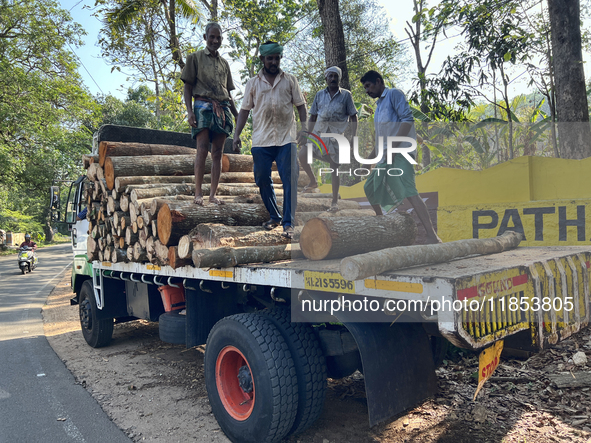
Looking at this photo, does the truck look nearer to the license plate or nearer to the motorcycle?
the license plate

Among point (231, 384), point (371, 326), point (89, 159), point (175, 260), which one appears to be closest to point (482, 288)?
point (371, 326)

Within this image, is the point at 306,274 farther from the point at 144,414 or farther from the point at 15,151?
the point at 15,151

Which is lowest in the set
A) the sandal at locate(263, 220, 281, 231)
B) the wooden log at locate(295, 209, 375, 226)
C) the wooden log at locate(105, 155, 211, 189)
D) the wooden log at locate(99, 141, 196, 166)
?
the sandal at locate(263, 220, 281, 231)

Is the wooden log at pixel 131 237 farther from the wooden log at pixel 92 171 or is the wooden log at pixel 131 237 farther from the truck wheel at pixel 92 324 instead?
the truck wheel at pixel 92 324

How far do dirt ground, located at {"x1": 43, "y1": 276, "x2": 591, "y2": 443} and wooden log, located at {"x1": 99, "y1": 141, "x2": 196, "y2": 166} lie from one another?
2523 millimetres

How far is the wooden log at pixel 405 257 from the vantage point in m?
2.32

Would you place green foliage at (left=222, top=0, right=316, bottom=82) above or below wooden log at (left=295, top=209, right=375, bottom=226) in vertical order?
above

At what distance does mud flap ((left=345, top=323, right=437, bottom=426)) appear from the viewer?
2.62 metres

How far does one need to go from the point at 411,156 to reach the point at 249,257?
1986 millimetres

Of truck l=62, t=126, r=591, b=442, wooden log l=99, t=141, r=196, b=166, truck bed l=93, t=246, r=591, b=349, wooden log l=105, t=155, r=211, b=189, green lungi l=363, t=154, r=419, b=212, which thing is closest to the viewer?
truck bed l=93, t=246, r=591, b=349

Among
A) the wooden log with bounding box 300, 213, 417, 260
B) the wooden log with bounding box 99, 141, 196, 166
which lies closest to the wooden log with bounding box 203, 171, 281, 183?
the wooden log with bounding box 99, 141, 196, 166

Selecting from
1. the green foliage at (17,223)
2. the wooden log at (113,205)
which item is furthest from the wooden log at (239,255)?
the green foliage at (17,223)

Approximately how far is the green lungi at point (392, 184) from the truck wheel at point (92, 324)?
12.8 feet

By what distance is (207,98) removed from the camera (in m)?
4.75
